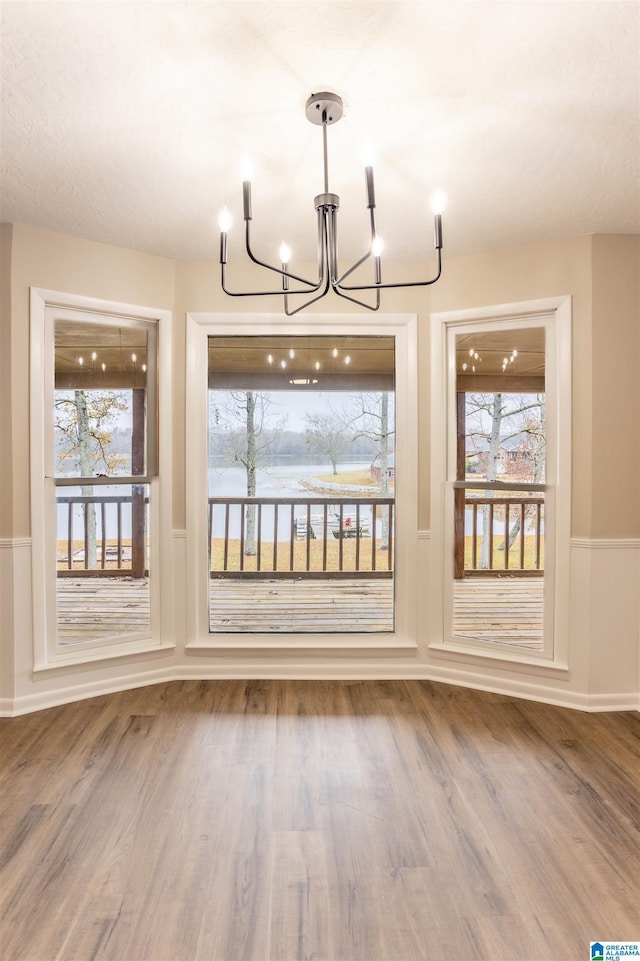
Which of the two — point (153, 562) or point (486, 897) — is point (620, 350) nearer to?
point (486, 897)

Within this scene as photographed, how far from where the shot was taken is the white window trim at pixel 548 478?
10.8 ft

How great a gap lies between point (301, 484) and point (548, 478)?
4.95 feet

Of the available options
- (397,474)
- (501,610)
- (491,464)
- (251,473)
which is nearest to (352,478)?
(397,474)

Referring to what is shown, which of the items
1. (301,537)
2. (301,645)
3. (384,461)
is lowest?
(301,645)

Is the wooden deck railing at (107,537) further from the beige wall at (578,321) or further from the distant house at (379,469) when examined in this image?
the distant house at (379,469)

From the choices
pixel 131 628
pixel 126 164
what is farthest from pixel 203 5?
pixel 131 628

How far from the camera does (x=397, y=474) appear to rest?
3.70 metres

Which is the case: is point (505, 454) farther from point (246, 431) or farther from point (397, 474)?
point (246, 431)

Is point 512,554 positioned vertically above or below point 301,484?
below

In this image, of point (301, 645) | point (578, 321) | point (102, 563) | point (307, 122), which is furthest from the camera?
point (301, 645)

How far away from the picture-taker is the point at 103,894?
182cm

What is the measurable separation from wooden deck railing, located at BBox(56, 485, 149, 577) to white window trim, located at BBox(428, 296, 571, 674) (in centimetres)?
185

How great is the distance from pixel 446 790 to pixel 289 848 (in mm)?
727

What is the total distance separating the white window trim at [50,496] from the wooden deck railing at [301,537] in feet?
1.15
